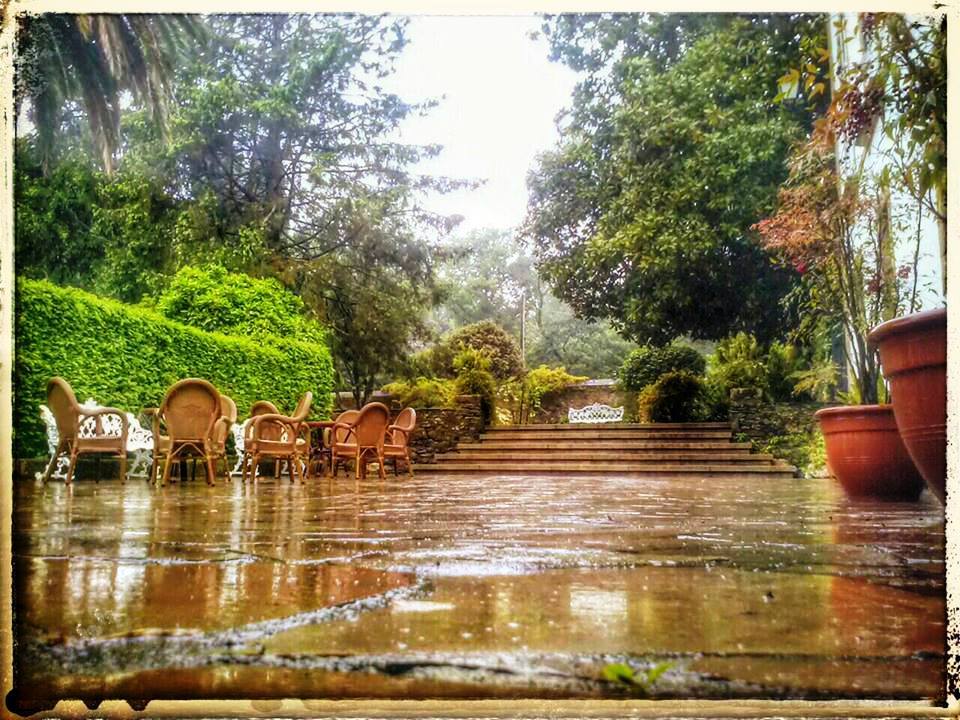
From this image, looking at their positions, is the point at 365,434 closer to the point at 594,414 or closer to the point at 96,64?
the point at 594,414

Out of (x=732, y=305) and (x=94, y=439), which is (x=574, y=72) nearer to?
(x=732, y=305)

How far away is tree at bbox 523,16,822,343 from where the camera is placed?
3.52m

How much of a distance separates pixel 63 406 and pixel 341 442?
2438 mm

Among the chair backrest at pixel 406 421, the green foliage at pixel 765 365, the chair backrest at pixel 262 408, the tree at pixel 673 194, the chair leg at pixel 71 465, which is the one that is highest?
the tree at pixel 673 194

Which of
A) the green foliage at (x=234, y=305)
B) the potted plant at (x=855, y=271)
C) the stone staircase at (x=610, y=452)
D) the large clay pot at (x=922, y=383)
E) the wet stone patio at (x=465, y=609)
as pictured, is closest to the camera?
the wet stone patio at (x=465, y=609)

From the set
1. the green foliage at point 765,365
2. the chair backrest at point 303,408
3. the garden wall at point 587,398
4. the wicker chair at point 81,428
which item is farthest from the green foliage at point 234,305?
the green foliage at point 765,365

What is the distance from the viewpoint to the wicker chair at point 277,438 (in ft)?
14.7

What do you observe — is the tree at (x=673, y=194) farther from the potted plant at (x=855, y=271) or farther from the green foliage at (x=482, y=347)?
the green foliage at (x=482, y=347)

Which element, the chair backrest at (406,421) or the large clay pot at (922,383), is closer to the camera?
the large clay pot at (922,383)

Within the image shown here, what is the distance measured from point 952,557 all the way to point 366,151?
3.07 metres

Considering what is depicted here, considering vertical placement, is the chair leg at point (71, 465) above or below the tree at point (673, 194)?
below

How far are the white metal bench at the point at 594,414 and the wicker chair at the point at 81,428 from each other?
3.46 meters

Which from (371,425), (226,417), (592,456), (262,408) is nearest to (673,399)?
(592,456)

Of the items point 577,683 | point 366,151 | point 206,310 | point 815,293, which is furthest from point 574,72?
point 577,683
